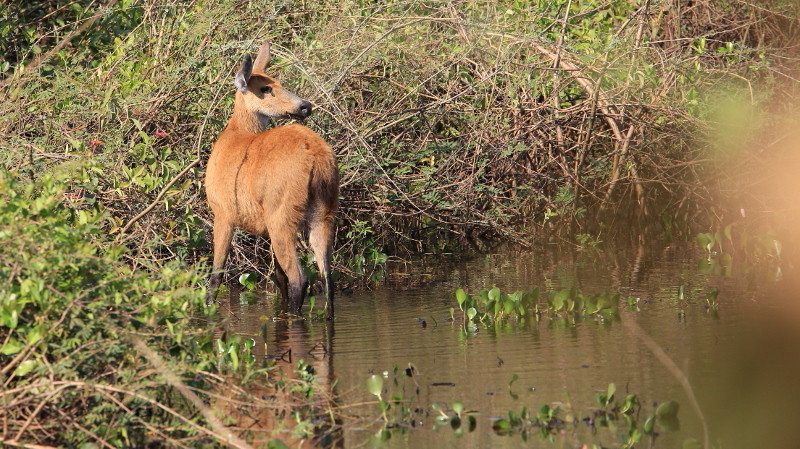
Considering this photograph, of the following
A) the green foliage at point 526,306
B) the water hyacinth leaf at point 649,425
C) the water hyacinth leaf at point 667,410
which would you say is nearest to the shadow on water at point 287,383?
the green foliage at point 526,306

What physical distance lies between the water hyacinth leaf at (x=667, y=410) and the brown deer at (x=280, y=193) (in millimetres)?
3560

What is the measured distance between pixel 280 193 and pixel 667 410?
382 centimetres

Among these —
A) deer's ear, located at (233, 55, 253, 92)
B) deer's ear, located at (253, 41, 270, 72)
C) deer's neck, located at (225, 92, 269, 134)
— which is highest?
deer's ear, located at (253, 41, 270, 72)

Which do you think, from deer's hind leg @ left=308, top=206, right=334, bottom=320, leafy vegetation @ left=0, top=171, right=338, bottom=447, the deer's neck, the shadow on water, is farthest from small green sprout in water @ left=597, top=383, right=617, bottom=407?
the deer's neck

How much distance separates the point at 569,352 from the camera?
22.7ft

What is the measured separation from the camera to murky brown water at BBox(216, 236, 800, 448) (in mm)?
5441

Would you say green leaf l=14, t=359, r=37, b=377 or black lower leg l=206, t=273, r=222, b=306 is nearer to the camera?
green leaf l=14, t=359, r=37, b=377

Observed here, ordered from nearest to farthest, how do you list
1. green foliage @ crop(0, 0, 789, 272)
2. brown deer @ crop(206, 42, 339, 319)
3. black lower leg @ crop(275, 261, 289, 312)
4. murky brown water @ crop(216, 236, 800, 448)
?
murky brown water @ crop(216, 236, 800, 448) < brown deer @ crop(206, 42, 339, 319) < black lower leg @ crop(275, 261, 289, 312) < green foliage @ crop(0, 0, 789, 272)

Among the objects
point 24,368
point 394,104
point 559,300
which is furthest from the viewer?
point 394,104

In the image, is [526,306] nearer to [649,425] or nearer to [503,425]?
[503,425]

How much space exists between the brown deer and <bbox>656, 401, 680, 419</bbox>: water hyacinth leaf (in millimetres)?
3560

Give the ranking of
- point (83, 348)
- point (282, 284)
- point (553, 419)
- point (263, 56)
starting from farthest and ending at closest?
point (263, 56), point (282, 284), point (553, 419), point (83, 348)

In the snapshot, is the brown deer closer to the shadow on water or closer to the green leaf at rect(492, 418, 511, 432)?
the shadow on water

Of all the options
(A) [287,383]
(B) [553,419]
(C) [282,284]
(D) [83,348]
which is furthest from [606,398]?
(C) [282,284]
